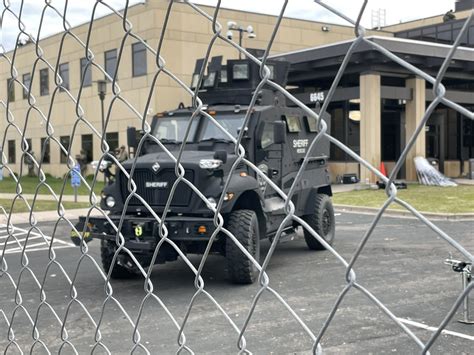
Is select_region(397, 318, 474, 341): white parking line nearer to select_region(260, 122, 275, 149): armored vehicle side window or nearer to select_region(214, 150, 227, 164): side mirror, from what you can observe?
select_region(214, 150, 227, 164): side mirror

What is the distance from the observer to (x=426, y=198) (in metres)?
17.8

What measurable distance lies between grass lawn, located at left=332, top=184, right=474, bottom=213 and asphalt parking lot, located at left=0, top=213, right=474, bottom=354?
517cm

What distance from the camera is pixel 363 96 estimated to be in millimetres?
23922

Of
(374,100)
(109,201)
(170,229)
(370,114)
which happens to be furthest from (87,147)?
(170,229)

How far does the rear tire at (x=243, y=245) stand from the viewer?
700 cm

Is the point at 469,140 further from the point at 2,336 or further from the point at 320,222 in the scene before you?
the point at 2,336

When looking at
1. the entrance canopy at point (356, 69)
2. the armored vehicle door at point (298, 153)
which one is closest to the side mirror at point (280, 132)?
the armored vehicle door at point (298, 153)

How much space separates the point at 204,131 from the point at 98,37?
21.5m

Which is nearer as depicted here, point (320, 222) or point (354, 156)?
point (354, 156)

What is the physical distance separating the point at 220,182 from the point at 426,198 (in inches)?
479

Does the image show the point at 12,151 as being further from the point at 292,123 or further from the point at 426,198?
the point at 292,123

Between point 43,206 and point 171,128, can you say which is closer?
point 171,128

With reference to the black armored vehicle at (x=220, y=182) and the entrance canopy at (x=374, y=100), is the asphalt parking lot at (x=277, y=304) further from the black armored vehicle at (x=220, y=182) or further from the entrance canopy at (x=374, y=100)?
the entrance canopy at (x=374, y=100)

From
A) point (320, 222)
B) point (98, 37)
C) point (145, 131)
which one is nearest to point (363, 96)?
point (98, 37)
